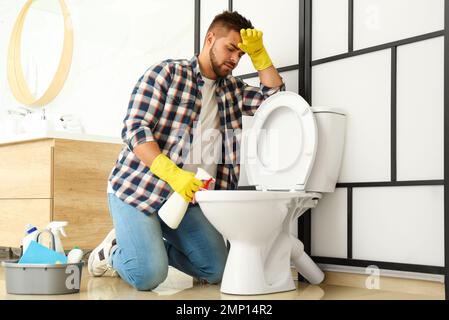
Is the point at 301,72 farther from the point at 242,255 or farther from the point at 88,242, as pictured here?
the point at 88,242

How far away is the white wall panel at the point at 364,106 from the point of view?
2158 mm

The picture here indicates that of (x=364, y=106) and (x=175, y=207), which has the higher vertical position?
(x=364, y=106)

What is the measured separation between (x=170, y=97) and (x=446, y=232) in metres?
1.10

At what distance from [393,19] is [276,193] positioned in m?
0.78

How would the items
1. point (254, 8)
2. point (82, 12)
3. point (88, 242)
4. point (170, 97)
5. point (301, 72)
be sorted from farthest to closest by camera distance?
point (82, 12) → point (88, 242) → point (254, 8) → point (301, 72) → point (170, 97)

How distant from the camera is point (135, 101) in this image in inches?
85.9

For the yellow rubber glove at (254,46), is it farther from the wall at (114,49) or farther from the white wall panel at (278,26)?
the wall at (114,49)

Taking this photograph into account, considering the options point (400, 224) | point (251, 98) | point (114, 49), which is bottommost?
point (400, 224)

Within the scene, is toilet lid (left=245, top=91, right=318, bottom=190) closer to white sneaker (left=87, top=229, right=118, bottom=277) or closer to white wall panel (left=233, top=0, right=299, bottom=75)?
white wall panel (left=233, top=0, right=299, bottom=75)

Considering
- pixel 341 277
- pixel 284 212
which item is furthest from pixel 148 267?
pixel 341 277

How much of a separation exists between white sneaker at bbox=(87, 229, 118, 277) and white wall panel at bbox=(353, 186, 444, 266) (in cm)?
108

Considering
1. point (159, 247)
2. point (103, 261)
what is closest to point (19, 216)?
point (103, 261)

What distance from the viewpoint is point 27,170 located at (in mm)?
3012

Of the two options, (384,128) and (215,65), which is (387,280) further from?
(215,65)
